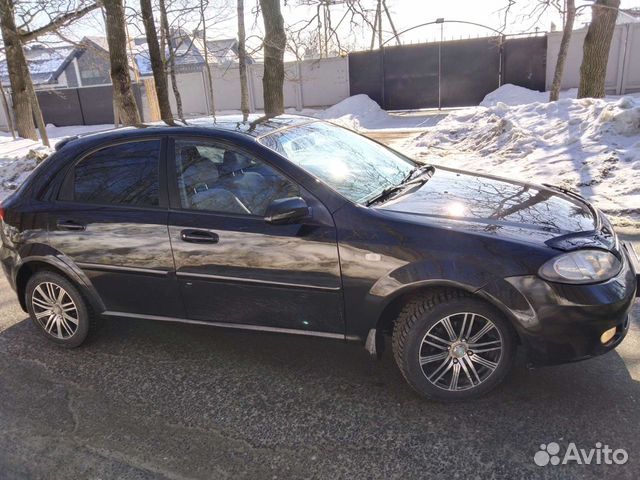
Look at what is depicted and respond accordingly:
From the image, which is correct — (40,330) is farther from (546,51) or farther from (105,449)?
(546,51)

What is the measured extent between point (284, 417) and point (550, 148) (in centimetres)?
763

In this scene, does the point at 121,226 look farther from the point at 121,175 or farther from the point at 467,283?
the point at 467,283

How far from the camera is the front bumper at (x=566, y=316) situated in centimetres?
270

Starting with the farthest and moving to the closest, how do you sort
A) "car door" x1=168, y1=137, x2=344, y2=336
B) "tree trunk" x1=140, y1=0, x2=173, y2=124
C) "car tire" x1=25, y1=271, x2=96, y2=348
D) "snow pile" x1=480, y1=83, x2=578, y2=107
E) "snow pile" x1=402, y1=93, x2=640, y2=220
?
"snow pile" x1=480, y1=83, x2=578, y2=107 < "tree trunk" x1=140, y1=0, x2=173, y2=124 < "snow pile" x1=402, y1=93, x2=640, y2=220 < "car tire" x1=25, y1=271, x2=96, y2=348 < "car door" x1=168, y1=137, x2=344, y2=336

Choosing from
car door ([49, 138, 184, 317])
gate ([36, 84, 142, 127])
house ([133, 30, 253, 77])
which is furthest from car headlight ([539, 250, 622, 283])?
gate ([36, 84, 142, 127])

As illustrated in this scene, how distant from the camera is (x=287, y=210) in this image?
2.94 m

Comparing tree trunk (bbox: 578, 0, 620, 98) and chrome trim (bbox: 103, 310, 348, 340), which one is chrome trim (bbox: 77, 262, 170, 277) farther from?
tree trunk (bbox: 578, 0, 620, 98)

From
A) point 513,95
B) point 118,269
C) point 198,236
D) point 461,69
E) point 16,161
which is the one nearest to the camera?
point 198,236

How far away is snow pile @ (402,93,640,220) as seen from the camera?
7.17 m

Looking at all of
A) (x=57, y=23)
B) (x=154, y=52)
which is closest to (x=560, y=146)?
(x=154, y=52)

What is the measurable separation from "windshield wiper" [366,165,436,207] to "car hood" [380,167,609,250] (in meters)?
0.06

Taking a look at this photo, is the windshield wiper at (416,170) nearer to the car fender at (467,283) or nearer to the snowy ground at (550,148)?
the car fender at (467,283)

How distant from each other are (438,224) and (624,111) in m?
7.29

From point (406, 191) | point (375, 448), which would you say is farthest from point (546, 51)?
point (375, 448)
